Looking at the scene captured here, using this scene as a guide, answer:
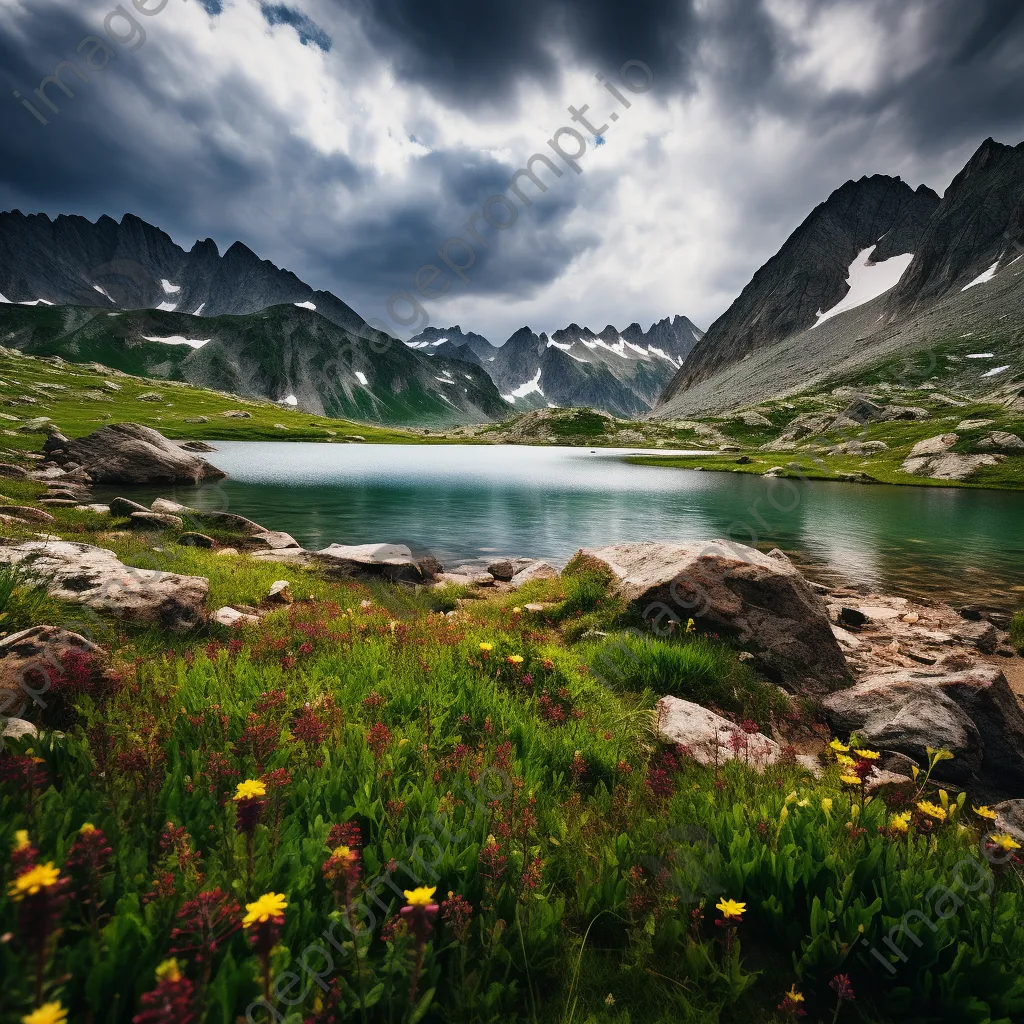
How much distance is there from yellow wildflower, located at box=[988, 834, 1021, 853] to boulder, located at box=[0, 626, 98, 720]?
7.44m

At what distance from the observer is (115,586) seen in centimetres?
752

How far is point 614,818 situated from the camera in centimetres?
403

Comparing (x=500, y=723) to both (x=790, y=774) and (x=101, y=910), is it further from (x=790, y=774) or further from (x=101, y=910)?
(x=101, y=910)

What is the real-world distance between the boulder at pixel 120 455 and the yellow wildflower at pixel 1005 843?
150ft

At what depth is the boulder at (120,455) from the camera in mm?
35688

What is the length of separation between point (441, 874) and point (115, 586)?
287 inches

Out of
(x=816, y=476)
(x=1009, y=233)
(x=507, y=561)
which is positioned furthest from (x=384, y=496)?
(x=1009, y=233)

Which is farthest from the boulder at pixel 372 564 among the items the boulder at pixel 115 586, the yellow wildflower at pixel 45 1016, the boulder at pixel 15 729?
the yellow wildflower at pixel 45 1016

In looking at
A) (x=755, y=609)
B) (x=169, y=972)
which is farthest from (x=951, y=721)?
(x=169, y=972)

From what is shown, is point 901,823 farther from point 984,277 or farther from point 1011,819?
point 984,277

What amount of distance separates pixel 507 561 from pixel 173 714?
1502 cm

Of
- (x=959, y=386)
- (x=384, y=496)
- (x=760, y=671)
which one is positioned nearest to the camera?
(x=760, y=671)

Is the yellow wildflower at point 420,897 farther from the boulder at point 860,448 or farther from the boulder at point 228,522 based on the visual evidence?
the boulder at point 860,448

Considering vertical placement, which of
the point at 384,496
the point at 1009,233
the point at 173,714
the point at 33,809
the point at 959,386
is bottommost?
the point at 384,496
